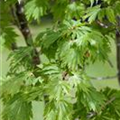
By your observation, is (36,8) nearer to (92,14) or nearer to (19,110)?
(92,14)

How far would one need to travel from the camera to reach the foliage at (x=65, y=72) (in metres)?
0.74

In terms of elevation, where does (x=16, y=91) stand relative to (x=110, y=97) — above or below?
above

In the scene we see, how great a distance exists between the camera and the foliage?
74cm

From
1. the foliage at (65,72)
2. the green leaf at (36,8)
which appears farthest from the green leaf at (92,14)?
the green leaf at (36,8)

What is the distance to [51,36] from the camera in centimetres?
80

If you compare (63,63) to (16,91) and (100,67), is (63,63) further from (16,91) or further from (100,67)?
(100,67)

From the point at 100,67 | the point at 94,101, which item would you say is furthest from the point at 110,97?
the point at 100,67

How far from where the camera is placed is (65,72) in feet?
2.58

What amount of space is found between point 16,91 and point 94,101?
0.19 m

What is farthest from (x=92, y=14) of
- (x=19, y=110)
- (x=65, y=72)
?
(x=19, y=110)

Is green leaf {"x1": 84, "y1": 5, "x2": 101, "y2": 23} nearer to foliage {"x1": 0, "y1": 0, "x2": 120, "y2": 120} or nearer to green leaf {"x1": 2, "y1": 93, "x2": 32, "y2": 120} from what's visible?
foliage {"x1": 0, "y1": 0, "x2": 120, "y2": 120}

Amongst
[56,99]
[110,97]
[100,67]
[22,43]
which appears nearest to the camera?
[56,99]

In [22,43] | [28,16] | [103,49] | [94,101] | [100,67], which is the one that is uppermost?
[28,16]

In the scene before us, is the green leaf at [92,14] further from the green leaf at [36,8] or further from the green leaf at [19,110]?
the green leaf at [19,110]
